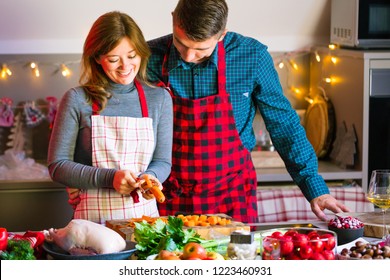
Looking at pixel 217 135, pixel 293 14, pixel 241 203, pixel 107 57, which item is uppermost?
pixel 293 14

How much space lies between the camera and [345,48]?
412 centimetres

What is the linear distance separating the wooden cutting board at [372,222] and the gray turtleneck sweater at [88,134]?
0.61 m

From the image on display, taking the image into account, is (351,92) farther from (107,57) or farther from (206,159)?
(107,57)

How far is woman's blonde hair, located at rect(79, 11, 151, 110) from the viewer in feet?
8.26

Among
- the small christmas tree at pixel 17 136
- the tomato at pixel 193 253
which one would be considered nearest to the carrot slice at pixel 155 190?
the tomato at pixel 193 253

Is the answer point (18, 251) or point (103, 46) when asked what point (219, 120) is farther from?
point (18, 251)

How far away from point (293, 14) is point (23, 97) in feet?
4.89

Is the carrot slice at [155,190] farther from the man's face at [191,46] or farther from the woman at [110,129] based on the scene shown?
the man's face at [191,46]

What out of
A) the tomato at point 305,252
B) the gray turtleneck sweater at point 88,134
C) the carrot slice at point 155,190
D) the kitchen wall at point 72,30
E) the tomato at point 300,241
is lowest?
the tomato at point 305,252

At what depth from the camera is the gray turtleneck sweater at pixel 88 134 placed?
2.47 m

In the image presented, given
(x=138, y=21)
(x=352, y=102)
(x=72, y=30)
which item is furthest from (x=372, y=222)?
(x=72, y=30)

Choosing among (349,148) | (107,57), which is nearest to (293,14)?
(349,148)

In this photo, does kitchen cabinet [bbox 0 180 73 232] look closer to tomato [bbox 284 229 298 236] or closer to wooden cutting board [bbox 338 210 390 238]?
wooden cutting board [bbox 338 210 390 238]
